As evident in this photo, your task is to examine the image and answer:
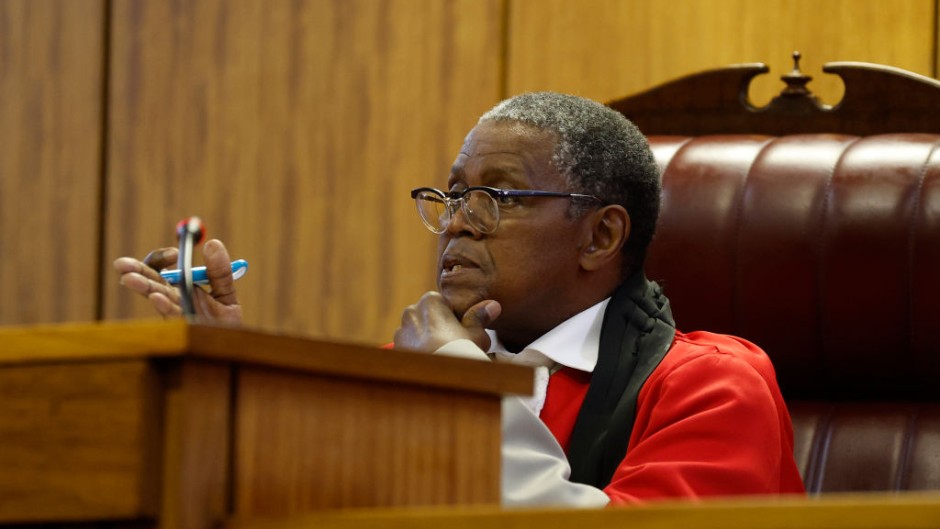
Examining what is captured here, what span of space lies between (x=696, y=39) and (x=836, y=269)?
2.87 ft

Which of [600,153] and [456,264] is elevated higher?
[600,153]

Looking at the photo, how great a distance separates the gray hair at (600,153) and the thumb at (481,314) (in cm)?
20

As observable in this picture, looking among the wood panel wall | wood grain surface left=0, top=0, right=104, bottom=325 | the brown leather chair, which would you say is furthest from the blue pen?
wood grain surface left=0, top=0, right=104, bottom=325

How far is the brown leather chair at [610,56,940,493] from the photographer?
1712 mm

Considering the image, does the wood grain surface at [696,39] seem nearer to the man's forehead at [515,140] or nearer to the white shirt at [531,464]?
the man's forehead at [515,140]

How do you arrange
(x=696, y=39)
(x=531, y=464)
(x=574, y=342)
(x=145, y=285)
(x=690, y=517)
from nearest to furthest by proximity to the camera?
1. (x=690, y=517)
2. (x=531, y=464)
3. (x=145, y=285)
4. (x=574, y=342)
5. (x=696, y=39)

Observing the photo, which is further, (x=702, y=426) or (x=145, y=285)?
(x=145, y=285)

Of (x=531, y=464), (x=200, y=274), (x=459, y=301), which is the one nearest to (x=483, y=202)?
(x=459, y=301)

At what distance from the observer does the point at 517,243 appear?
1.70 metres

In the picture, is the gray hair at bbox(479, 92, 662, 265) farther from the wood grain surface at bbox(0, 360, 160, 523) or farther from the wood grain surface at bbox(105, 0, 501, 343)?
the wood grain surface at bbox(0, 360, 160, 523)

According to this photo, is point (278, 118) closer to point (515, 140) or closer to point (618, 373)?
point (515, 140)

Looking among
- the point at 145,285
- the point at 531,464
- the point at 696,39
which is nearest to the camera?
the point at 531,464

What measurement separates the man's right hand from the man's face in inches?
10.2

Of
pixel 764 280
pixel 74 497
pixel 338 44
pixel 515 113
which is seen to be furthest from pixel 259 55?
pixel 74 497
